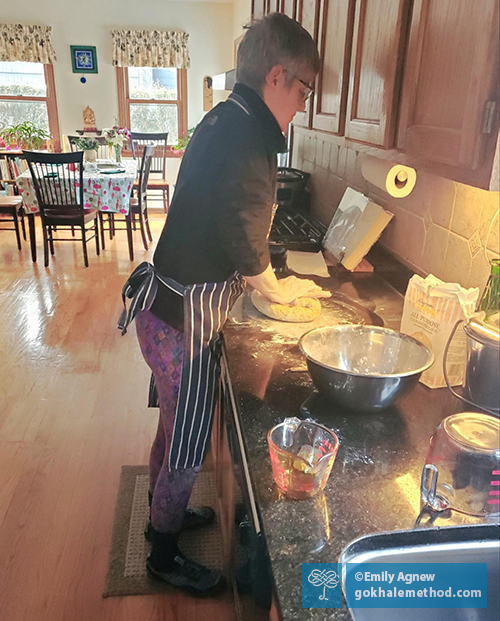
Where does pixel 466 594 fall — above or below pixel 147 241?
above

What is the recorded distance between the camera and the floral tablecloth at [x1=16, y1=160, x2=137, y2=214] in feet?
14.6

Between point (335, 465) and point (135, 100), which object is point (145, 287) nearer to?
point (335, 465)

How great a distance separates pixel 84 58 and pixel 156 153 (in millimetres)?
1465

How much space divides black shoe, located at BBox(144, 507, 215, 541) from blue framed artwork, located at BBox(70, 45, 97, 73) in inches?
247

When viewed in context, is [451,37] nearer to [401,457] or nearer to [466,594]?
[401,457]

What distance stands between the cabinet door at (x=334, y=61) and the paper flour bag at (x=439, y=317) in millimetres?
626

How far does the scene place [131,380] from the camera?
2.80 m

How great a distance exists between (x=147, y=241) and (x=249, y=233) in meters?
4.60

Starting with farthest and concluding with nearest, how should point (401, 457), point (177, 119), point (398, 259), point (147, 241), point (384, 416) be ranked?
point (177, 119)
point (147, 241)
point (398, 259)
point (384, 416)
point (401, 457)

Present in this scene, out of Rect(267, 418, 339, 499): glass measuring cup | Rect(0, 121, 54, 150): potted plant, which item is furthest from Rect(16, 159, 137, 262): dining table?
Rect(267, 418, 339, 499): glass measuring cup

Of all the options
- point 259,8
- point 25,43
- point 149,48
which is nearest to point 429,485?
point 259,8

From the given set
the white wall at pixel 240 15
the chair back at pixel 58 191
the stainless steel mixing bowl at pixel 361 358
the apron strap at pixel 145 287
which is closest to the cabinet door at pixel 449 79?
the stainless steel mixing bowl at pixel 361 358

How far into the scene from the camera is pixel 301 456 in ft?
2.76

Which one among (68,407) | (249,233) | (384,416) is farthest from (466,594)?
(68,407)
